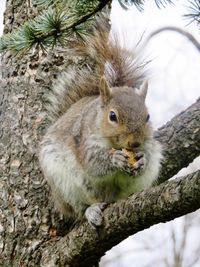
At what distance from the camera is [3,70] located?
2572 millimetres

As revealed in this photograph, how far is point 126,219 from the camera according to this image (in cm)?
181

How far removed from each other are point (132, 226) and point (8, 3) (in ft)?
4.11

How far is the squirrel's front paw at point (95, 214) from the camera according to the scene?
1945 mm

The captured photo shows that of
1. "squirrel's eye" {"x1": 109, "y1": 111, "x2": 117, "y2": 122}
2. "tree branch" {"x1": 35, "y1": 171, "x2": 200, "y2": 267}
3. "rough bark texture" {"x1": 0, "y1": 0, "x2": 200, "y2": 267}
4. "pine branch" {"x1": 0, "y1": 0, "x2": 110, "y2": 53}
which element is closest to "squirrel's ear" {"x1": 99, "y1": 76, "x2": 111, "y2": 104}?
"squirrel's eye" {"x1": 109, "y1": 111, "x2": 117, "y2": 122}

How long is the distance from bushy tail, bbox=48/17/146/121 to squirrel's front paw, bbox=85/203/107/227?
1.65 feet

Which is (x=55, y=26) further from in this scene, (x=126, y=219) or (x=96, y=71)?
(x=96, y=71)

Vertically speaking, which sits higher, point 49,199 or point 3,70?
point 3,70

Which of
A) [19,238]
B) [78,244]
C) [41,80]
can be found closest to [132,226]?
[78,244]

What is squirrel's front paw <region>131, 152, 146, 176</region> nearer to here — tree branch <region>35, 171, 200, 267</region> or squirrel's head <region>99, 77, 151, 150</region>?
squirrel's head <region>99, 77, 151, 150</region>

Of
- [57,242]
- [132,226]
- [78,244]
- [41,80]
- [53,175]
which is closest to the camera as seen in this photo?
[132,226]

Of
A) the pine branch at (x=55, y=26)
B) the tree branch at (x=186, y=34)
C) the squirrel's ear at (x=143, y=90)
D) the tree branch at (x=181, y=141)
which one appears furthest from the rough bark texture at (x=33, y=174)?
the pine branch at (x=55, y=26)

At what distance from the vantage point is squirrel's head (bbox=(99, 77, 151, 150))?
2199mm

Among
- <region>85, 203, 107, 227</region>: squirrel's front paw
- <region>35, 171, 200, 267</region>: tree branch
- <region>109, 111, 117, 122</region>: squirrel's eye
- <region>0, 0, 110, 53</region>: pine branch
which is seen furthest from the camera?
<region>109, 111, 117, 122</region>: squirrel's eye

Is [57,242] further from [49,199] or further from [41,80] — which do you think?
[41,80]
